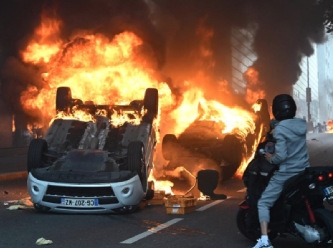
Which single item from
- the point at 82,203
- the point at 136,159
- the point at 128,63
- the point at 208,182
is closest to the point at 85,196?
the point at 82,203

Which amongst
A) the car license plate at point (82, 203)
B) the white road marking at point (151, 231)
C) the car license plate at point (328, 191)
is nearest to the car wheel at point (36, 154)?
the car license plate at point (82, 203)

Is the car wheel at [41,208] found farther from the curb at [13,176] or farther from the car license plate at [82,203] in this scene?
the curb at [13,176]

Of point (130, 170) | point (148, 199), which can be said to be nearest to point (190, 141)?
point (148, 199)

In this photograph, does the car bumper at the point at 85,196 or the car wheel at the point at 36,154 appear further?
the car wheel at the point at 36,154

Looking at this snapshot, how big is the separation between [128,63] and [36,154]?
4.84 meters

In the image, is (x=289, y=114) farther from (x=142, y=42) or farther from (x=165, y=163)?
(x=142, y=42)

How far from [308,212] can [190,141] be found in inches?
337

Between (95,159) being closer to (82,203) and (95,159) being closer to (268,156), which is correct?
(82,203)

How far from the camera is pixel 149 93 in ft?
35.9

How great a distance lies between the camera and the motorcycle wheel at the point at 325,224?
18.0 feet

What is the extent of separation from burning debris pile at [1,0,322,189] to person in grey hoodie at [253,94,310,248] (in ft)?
18.3

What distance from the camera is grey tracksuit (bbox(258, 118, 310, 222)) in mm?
5848

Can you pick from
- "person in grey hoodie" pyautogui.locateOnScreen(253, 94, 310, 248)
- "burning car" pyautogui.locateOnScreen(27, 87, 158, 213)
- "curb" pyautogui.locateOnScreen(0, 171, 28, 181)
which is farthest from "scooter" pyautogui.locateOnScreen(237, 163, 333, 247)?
"curb" pyautogui.locateOnScreen(0, 171, 28, 181)

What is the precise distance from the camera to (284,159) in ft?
19.1
